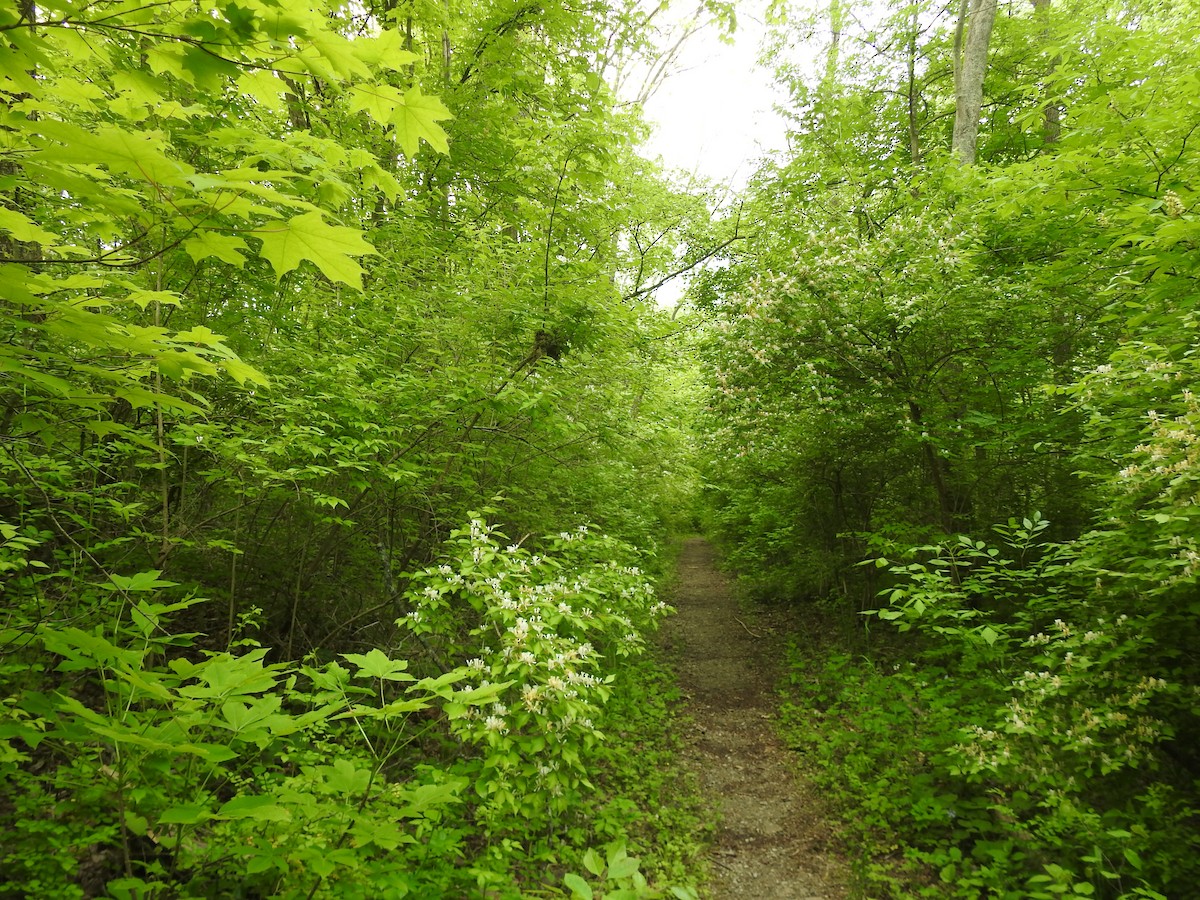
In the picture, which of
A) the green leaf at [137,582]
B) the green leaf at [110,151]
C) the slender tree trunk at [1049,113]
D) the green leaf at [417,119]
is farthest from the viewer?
the slender tree trunk at [1049,113]

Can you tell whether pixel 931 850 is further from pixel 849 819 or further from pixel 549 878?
pixel 549 878

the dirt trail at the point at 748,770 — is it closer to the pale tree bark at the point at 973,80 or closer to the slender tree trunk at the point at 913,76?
the pale tree bark at the point at 973,80

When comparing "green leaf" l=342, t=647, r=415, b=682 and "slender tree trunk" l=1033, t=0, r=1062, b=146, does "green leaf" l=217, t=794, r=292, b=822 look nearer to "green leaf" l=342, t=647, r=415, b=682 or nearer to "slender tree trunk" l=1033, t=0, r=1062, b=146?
"green leaf" l=342, t=647, r=415, b=682

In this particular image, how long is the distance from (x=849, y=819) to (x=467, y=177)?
788cm

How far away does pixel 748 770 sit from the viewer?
17.7 ft

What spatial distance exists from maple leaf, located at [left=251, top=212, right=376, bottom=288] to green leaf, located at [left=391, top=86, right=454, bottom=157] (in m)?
0.45

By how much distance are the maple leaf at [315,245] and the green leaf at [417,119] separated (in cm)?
45

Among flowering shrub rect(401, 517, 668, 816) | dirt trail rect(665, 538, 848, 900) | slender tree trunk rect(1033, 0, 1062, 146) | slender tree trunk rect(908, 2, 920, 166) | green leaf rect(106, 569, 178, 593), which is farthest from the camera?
slender tree trunk rect(908, 2, 920, 166)

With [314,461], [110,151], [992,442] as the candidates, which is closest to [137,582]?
[110,151]

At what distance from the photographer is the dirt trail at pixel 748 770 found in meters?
3.97

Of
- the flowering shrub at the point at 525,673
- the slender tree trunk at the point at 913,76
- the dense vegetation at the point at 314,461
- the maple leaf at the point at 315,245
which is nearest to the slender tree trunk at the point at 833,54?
the slender tree trunk at the point at 913,76

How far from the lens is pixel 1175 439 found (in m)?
2.70

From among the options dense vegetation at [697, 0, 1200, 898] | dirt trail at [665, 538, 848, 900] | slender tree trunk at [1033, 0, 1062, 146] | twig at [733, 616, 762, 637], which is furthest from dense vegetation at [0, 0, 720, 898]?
slender tree trunk at [1033, 0, 1062, 146]

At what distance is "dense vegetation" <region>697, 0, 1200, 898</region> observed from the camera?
304cm
